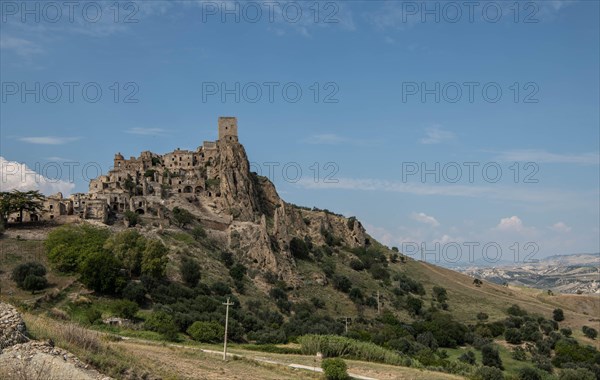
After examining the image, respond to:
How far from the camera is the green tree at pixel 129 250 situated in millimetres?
55338

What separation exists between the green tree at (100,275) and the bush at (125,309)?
16.6 ft

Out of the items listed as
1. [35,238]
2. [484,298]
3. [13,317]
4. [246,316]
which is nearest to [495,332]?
[484,298]

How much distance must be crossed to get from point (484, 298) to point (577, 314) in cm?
1575

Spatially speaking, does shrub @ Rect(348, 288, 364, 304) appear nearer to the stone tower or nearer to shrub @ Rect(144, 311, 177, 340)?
shrub @ Rect(144, 311, 177, 340)

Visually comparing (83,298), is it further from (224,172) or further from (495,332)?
(495,332)

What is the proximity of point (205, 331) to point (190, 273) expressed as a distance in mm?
19144

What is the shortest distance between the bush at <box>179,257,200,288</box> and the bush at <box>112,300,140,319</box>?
14.9 metres

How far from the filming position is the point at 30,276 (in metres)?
47.8

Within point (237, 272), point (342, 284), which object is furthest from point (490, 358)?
point (237, 272)

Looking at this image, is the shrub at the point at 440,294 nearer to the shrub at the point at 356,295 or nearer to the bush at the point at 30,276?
the shrub at the point at 356,295

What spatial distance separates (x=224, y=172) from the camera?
89.4 meters

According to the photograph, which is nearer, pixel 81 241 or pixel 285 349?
pixel 285 349

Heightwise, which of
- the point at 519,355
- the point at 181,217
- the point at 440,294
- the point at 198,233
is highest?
the point at 181,217

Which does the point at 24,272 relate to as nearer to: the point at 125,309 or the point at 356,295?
the point at 125,309
